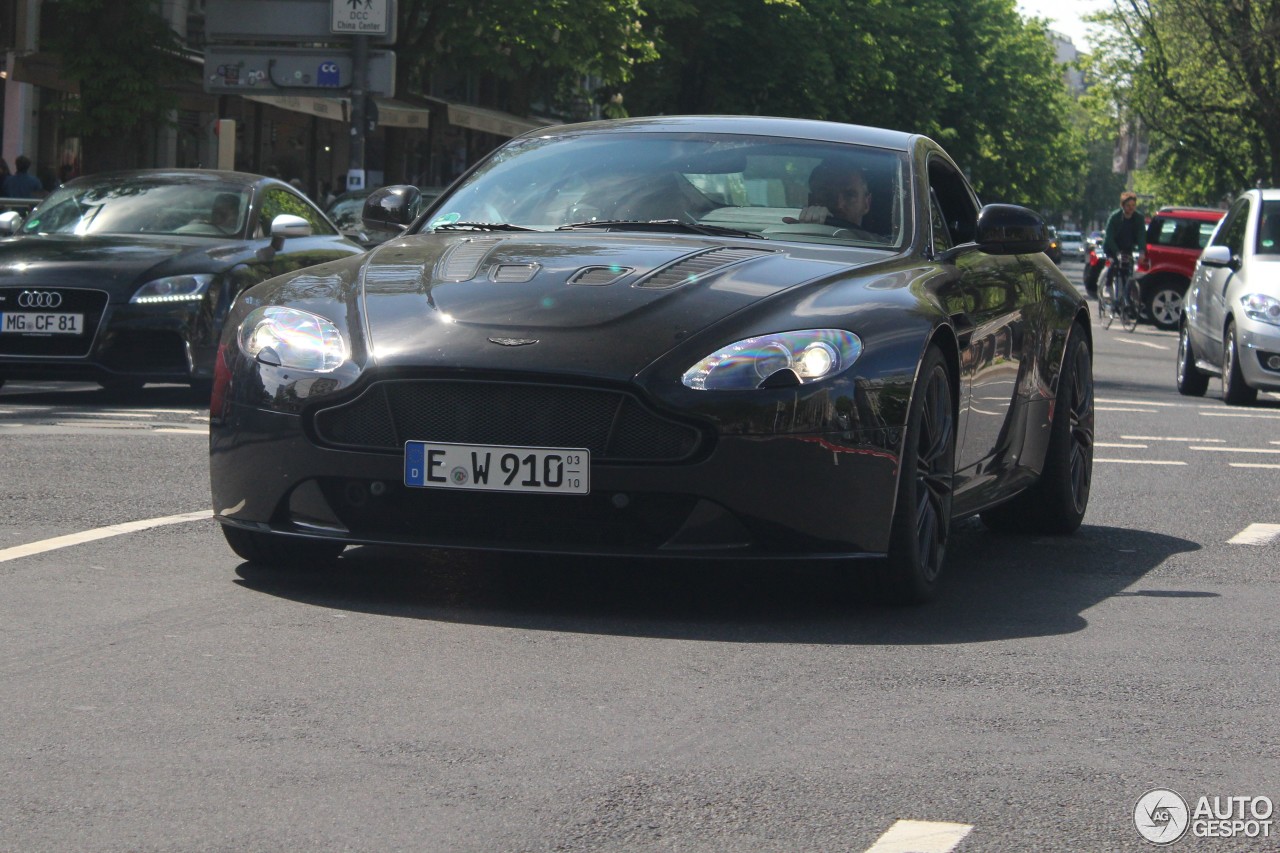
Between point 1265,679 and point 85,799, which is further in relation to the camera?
point 1265,679

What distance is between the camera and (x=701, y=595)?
6223mm

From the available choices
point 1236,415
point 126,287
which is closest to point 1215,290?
point 1236,415

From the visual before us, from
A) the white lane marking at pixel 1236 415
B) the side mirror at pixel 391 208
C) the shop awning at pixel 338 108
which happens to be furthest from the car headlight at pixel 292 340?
the shop awning at pixel 338 108

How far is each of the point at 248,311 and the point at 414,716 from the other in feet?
6.81

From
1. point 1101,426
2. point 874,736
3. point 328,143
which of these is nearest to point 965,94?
point 328,143

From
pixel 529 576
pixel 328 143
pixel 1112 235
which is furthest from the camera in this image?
pixel 328 143

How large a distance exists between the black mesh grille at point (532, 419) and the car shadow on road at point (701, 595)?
0.46 meters

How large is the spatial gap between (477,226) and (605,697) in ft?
8.51

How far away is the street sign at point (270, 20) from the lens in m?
26.7

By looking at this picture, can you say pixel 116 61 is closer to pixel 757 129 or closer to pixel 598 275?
pixel 757 129

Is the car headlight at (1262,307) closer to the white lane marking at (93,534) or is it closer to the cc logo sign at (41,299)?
the cc logo sign at (41,299)

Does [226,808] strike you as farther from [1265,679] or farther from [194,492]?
[194,492]

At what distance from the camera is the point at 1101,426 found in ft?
44.7

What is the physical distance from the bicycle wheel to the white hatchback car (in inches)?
555
